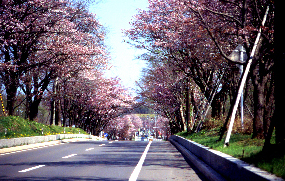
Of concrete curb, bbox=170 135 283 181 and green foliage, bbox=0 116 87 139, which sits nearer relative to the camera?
concrete curb, bbox=170 135 283 181

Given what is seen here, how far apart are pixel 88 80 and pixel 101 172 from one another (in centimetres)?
3020

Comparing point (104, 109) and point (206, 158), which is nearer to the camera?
point (206, 158)

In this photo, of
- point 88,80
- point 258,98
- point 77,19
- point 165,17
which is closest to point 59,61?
point 77,19

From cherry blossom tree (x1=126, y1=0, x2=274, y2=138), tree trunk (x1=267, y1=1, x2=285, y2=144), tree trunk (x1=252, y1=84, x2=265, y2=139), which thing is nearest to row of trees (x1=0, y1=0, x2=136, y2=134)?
cherry blossom tree (x1=126, y1=0, x2=274, y2=138)

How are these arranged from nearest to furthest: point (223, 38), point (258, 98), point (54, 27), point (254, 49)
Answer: point (254, 49), point (258, 98), point (223, 38), point (54, 27)

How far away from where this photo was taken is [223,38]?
762 inches

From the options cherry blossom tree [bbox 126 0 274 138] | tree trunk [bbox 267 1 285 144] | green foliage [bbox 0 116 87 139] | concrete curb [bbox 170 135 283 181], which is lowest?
concrete curb [bbox 170 135 283 181]

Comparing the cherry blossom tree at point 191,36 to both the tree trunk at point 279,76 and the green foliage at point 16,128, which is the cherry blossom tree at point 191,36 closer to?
the tree trunk at point 279,76

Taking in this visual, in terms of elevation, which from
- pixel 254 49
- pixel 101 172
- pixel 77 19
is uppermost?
pixel 77 19

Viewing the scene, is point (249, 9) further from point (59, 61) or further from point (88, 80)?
point (88, 80)

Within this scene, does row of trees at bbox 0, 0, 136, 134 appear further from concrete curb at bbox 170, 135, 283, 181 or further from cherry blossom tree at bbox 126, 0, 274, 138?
concrete curb at bbox 170, 135, 283, 181

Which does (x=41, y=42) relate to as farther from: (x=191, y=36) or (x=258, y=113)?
(x=258, y=113)

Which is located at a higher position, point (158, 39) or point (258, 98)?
point (158, 39)

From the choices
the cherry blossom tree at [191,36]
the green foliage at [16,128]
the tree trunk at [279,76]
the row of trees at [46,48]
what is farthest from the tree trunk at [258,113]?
the green foliage at [16,128]
